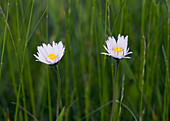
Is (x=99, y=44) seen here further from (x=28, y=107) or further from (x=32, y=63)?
(x=32, y=63)

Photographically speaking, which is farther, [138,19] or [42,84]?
[138,19]

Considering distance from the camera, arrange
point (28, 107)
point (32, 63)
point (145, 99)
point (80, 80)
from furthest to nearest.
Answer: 1. point (32, 63)
2. point (80, 80)
3. point (28, 107)
4. point (145, 99)

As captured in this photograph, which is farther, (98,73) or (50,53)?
(98,73)

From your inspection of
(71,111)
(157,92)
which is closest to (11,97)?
(71,111)

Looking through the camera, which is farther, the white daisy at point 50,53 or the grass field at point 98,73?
the grass field at point 98,73

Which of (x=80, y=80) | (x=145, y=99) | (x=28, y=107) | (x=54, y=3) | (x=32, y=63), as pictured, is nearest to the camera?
(x=145, y=99)

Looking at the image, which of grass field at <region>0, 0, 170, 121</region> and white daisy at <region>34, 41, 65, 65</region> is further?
grass field at <region>0, 0, 170, 121</region>

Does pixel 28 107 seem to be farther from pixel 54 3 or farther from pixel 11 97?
pixel 54 3

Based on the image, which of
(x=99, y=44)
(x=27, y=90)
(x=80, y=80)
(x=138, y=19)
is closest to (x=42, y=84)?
(x=27, y=90)

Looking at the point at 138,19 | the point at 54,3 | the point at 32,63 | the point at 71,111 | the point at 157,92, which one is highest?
the point at 54,3

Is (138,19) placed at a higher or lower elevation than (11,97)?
higher
